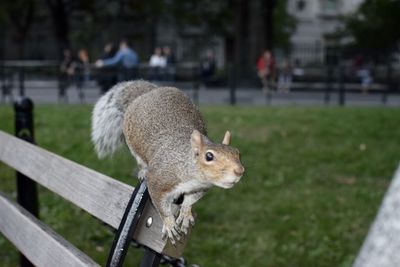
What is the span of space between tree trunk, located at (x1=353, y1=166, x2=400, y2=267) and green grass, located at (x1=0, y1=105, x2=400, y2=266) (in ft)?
7.96

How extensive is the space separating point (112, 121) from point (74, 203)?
362mm

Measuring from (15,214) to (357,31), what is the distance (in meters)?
38.4

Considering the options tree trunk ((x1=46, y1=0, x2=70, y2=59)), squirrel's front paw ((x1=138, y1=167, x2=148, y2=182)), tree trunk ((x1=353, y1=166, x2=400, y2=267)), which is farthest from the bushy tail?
tree trunk ((x1=46, y1=0, x2=70, y2=59))

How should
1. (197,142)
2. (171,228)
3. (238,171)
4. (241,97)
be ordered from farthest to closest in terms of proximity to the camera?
(241,97) < (171,228) < (197,142) < (238,171)

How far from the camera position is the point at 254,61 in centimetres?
2559

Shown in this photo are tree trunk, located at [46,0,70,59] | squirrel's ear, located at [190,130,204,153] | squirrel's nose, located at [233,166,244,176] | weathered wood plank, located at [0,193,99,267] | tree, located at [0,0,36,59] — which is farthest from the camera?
tree, located at [0,0,36,59]

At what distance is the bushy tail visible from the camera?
2182 mm

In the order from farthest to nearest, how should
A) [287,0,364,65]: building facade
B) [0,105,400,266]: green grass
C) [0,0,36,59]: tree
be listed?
[287,0,364,65]: building facade → [0,0,36,59]: tree → [0,105,400,266]: green grass

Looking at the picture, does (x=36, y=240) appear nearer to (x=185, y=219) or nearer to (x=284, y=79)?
(x=185, y=219)

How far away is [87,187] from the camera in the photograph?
227 cm

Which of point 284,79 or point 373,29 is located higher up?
point 373,29

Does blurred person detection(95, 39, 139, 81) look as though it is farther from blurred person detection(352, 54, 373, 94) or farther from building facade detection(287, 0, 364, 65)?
building facade detection(287, 0, 364, 65)

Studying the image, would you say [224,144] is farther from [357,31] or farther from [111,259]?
[357,31]

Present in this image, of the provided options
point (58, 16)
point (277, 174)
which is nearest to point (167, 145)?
point (277, 174)
